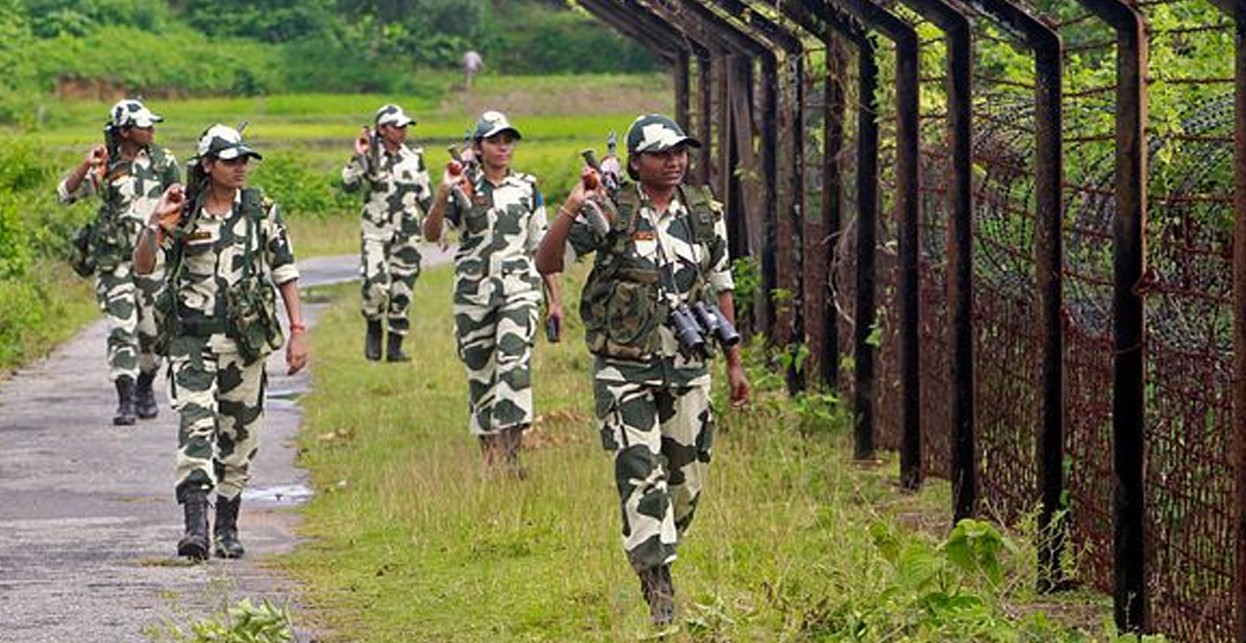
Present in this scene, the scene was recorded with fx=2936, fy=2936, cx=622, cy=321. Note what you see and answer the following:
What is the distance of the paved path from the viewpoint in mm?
10547

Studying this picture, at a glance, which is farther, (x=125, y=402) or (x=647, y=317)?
(x=125, y=402)

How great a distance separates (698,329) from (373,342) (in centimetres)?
1173

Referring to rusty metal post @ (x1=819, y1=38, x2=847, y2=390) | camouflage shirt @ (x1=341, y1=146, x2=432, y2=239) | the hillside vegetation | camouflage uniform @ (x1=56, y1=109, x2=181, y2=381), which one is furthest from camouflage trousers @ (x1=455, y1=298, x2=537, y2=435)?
the hillside vegetation

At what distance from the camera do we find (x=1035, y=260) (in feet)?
34.1

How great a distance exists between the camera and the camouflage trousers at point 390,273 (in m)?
21.0

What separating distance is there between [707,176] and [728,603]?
13.0 meters

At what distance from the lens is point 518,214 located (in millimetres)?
14711

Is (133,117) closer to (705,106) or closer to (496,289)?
(496,289)

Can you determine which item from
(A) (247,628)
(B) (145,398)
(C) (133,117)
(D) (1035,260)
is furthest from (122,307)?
(A) (247,628)

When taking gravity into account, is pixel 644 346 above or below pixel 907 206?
below

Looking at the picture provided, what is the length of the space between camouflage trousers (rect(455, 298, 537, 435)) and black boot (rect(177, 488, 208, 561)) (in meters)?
2.77

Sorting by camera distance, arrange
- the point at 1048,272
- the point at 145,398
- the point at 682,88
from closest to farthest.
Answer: the point at 1048,272 → the point at 145,398 → the point at 682,88

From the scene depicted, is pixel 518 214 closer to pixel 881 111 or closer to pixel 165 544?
pixel 881 111

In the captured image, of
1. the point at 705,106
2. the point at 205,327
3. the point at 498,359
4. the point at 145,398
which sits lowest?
the point at 145,398
